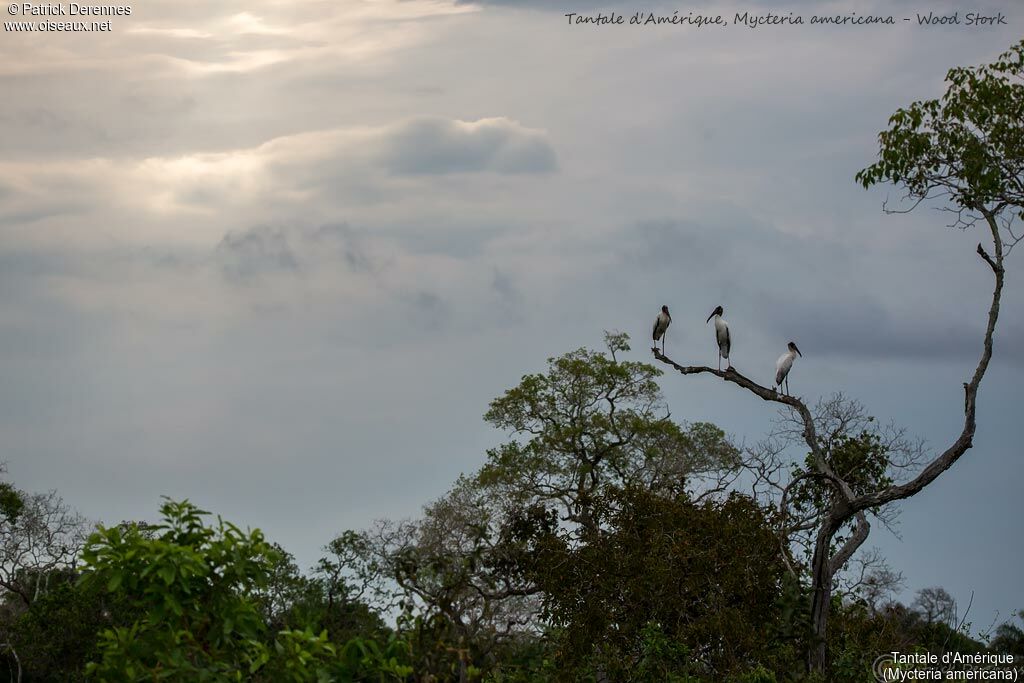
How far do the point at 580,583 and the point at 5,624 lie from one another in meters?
22.2

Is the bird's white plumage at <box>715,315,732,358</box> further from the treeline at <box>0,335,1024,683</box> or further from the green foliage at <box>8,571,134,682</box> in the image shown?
the green foliage at <box>8,571,134,682</box>

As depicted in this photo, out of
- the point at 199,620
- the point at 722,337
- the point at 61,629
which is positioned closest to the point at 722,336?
the point at 722,337

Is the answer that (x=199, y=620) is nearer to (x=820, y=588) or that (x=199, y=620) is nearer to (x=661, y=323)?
(x=820, y=588)

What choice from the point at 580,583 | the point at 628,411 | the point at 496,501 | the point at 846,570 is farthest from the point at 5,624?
the point at 846,570

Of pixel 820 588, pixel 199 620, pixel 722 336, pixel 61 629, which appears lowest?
pixel 199 620

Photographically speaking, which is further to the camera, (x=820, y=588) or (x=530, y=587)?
(x=530, y=587)

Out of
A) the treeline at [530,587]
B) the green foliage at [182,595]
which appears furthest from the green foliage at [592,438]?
the green foliage at [182,595]

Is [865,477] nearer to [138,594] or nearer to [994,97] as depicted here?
[994,97]
